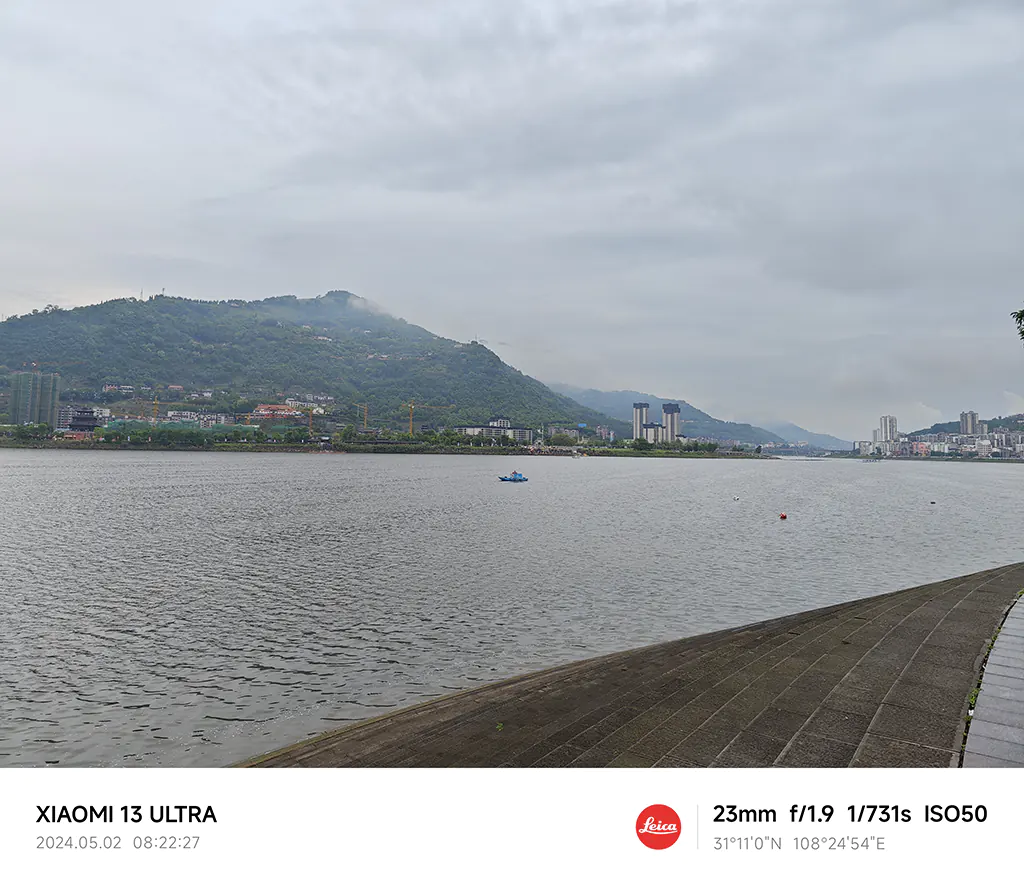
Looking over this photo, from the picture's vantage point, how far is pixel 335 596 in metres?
24.0

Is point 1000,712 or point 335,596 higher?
point 1000,712

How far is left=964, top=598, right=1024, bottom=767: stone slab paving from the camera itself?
7203 mm

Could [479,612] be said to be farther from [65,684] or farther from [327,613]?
[65,684]

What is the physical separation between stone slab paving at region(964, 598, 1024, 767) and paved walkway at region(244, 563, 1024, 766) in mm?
49
